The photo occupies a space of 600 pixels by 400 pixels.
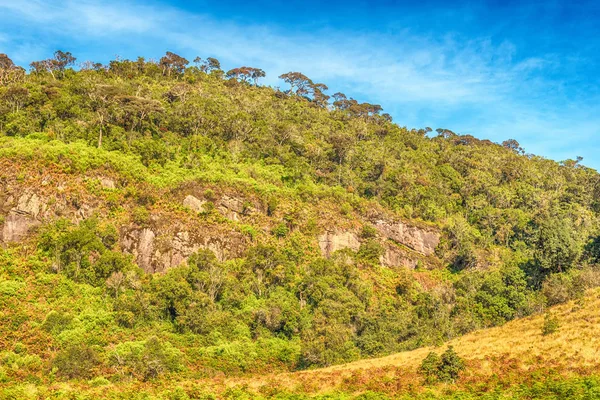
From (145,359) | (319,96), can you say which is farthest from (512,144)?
(145,359)

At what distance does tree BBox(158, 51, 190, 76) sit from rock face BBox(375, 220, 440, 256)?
5483 centimetres

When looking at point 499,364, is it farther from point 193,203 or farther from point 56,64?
point 56,64

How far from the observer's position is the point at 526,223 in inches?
2867

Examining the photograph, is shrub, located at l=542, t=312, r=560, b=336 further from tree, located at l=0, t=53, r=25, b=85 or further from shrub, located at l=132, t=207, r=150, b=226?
tree, located at l=0, t=53, r=25, b=85

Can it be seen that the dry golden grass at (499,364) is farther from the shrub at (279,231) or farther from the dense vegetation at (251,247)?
the shrub at (279,231)

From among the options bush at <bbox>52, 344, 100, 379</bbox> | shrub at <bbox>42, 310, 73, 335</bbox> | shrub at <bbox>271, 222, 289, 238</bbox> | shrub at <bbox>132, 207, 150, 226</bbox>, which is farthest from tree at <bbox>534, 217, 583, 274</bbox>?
shrub at <bbox>42, 310, 73, 335</bbox>

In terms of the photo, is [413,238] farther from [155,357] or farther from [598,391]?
[598,391]

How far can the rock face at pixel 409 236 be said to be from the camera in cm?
6794

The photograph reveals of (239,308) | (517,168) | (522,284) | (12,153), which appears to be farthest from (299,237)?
(517,168)

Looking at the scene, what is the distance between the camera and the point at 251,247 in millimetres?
54375

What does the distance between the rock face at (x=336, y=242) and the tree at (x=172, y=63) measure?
54.1 meters

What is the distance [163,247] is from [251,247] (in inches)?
385

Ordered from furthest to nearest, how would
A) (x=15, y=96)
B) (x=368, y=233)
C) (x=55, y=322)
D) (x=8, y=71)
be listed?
(x=8, y=71), (x=368, y=233), (x=15, y=96), (x=55, y=322)

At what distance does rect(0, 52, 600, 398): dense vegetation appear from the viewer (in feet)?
131
